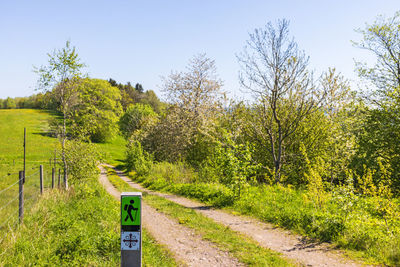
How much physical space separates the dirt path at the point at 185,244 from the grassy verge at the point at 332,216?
2419 millimetres

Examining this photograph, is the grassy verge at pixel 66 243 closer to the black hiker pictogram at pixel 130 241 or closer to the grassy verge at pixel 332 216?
the black hiker pictogram at pixel 130 241

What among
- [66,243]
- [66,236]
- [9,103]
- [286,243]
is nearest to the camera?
[66,243]

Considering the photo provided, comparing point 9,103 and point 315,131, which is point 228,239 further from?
point 9,103

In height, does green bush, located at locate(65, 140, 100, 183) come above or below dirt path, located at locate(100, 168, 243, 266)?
above

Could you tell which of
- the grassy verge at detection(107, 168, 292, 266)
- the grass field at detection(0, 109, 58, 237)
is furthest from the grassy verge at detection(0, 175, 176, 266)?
the grass field at detection(0, 109, 58, 237)

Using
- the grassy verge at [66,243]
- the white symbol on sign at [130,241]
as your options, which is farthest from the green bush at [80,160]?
the white symbol on sign at [130,241]

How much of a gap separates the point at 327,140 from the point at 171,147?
13.4 metres

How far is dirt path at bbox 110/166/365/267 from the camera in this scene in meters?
5.39

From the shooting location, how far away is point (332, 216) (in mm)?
6902

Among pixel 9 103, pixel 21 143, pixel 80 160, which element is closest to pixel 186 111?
pixel 80 160

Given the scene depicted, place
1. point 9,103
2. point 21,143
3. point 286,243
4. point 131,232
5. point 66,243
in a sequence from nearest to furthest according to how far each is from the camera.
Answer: point 131,232
point 66,243
point 286,243
point 21,143
point 9,103

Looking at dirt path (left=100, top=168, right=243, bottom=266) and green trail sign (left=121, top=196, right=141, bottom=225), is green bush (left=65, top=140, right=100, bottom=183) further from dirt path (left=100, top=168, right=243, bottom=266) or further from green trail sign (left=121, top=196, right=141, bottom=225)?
green trail sign (left=121, top=196, right=141, bottom=225)

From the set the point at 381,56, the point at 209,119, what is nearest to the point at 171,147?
the point at 209,119

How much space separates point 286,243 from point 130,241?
4.37 metres
